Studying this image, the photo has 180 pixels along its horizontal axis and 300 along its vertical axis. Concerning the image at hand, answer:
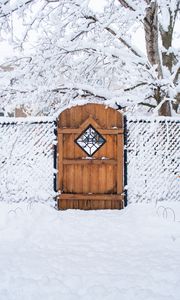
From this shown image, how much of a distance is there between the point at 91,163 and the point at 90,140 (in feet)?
1.66

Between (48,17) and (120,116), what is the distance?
3862mm

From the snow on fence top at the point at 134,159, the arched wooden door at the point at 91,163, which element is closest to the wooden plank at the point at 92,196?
the arched wooden door at the point at 91,163

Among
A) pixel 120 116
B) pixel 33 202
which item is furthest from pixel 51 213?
pixel 120 116

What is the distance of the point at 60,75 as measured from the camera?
36.5ft

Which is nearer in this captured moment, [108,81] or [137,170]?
[137,170]

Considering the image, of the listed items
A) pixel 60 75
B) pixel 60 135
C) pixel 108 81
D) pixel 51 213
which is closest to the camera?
pixel 51 213

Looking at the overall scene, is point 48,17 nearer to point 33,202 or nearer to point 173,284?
point 33,202

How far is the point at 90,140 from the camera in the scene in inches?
290

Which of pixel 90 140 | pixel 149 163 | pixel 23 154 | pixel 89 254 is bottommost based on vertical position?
pixel 89 254

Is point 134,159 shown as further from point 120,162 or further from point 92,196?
point 92,196

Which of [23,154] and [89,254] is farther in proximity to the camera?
[23,154]

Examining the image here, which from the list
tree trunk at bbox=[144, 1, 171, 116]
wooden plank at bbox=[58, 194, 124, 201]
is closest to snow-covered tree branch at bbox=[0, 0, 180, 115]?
tree trunk at bbox=[144, 1, 171, 116]

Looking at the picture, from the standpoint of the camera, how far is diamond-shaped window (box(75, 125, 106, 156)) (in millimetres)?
7379

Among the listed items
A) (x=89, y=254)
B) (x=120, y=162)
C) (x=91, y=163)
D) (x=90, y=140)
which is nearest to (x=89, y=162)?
(x=91, y=163)
